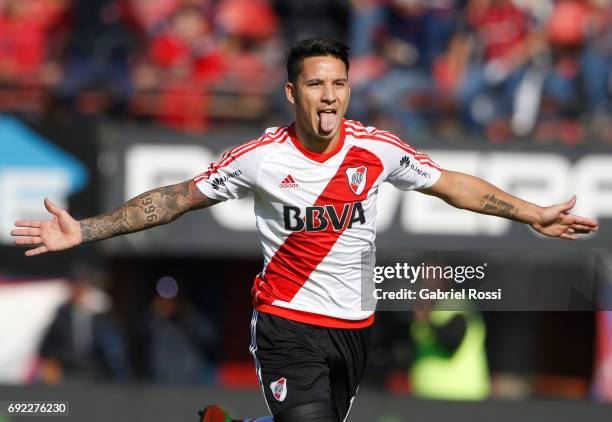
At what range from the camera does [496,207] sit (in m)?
5.70

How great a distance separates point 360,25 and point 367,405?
157 inches

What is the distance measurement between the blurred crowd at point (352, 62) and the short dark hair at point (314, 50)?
144 inches

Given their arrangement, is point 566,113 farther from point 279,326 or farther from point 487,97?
point 279,326

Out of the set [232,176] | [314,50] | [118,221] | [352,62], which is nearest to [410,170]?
[314,50]

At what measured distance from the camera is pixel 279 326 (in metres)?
5.43

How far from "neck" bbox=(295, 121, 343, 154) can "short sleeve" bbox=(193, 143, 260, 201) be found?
25 cm

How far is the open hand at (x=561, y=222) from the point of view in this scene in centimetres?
568

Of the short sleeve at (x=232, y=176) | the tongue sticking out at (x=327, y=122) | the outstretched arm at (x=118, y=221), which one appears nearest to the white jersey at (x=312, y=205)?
the short sleeve at (x=232, y=176)

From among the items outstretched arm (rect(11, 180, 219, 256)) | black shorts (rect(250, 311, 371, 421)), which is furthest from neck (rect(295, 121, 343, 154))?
black shorts (rect(250, 311, 371, 421))

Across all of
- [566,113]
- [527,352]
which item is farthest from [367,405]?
[566,113]

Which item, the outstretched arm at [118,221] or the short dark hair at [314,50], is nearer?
the short dark hair at [314,50]

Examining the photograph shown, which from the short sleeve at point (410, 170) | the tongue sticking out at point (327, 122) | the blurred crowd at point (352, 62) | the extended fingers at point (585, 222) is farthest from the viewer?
the blurred crowd at point (352, 62)

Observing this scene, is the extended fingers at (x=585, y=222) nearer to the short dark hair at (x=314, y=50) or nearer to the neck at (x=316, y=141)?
the neck at (x=316, y=141)

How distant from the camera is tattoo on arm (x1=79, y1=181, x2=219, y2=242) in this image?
5.41m
